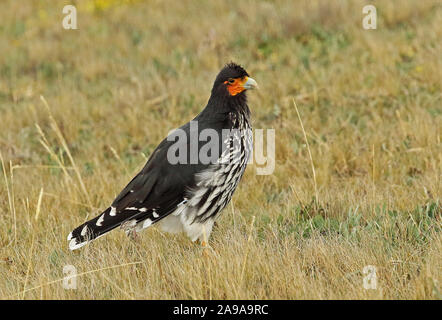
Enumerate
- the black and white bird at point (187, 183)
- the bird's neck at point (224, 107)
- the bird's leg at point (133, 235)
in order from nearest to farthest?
the black and white bird at point (187, 183) → the bird's leg at point (133, 235) → the bird's neck at point (224, 107)

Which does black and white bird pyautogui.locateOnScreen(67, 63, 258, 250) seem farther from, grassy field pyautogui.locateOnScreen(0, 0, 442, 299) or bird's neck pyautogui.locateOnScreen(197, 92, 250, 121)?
grassy field pyautogui.locateOnScreen(0, 0, 442, 299)

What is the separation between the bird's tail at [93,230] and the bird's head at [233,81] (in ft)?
4.74

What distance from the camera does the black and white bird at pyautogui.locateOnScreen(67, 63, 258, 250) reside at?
465 cm

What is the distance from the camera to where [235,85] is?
504 centimetres

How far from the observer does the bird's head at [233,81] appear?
5016 mm

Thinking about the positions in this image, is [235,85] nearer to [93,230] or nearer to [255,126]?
[93,230]

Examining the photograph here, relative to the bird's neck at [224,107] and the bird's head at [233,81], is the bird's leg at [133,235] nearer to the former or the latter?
the bird's neck at [224,107]

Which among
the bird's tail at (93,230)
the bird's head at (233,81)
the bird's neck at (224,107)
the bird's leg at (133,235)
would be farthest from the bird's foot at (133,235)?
the bird's head at (233,81)

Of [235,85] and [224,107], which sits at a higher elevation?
[235,85]

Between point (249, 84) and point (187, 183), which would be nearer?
point (187, 183)

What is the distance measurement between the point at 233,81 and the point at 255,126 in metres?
2.69

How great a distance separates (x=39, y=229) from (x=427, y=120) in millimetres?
4468

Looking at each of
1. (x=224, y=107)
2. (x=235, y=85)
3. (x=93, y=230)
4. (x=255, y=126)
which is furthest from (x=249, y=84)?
(x=255, y=126)
